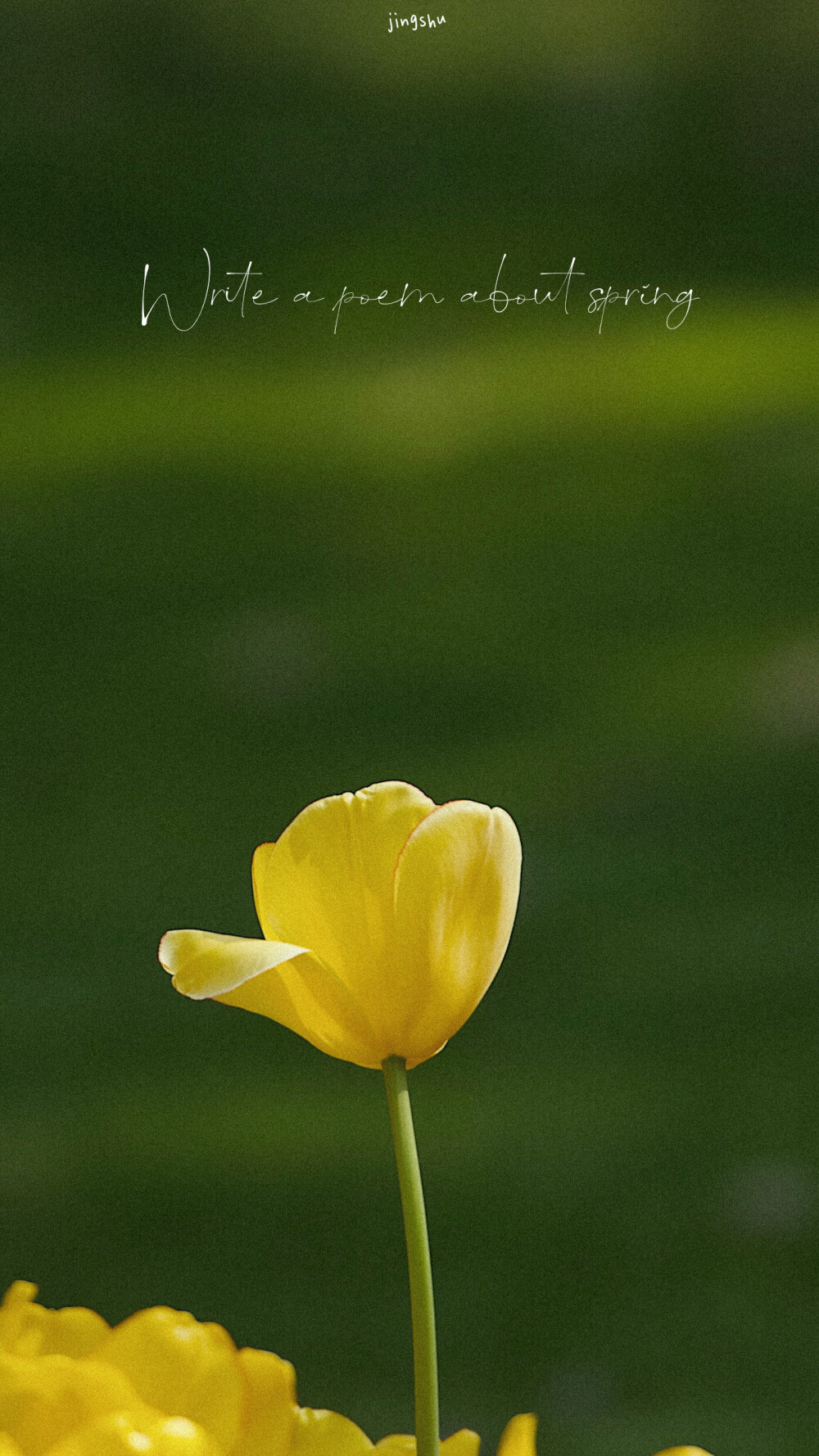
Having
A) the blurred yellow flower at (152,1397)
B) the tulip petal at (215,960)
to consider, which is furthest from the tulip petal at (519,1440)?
the tulip petal at (215,960)

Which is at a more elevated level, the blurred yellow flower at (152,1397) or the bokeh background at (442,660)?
the bokeh background at (442,660)

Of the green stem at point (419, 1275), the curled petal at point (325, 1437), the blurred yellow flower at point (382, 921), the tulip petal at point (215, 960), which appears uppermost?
the blurred yellow flower at point (382, 921)

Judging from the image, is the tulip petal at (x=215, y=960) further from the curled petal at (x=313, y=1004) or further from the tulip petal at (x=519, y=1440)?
the tulip petal at (x=519, y=1440)

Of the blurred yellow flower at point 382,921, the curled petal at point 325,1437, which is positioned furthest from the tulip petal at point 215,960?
the curled petal at point 325,1437

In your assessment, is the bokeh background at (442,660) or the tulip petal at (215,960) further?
the bokeh background at (442,660)

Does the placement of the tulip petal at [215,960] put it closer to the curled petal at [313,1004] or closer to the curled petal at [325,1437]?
the curled petal at [313,1004]

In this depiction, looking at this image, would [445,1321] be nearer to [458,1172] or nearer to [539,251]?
[458,1172]

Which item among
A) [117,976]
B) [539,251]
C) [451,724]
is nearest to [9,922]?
[117,976]
